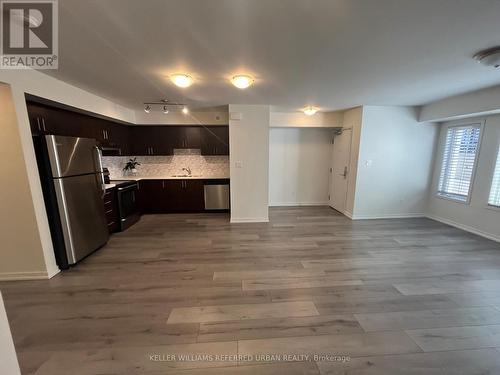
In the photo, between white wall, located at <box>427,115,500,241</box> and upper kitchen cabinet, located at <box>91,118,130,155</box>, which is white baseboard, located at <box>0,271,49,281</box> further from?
white wall, located at <box>427,115,500,241</box>

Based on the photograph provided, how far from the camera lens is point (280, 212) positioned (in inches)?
210

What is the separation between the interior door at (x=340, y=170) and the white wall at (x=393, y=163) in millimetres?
422

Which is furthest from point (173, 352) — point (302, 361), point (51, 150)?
point (51, 150)

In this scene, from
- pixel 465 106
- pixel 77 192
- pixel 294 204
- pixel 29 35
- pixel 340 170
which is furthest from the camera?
pixel 294 204

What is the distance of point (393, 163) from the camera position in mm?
4637

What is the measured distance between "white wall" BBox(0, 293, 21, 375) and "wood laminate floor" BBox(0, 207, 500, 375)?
2.26 ft

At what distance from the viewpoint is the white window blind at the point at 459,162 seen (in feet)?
13.0

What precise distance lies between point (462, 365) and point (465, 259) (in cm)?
215

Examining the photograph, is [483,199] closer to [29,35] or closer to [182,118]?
[182,118]

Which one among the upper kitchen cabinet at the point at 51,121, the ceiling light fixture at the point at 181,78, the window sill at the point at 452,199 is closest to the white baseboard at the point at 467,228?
the window sill at the point at 452,199

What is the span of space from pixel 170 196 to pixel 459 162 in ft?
20.8

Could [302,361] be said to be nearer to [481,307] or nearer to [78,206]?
[481,307]

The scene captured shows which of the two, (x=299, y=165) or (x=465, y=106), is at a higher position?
(x=465, y=106)

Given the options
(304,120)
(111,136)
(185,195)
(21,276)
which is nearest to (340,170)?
(304,120)
